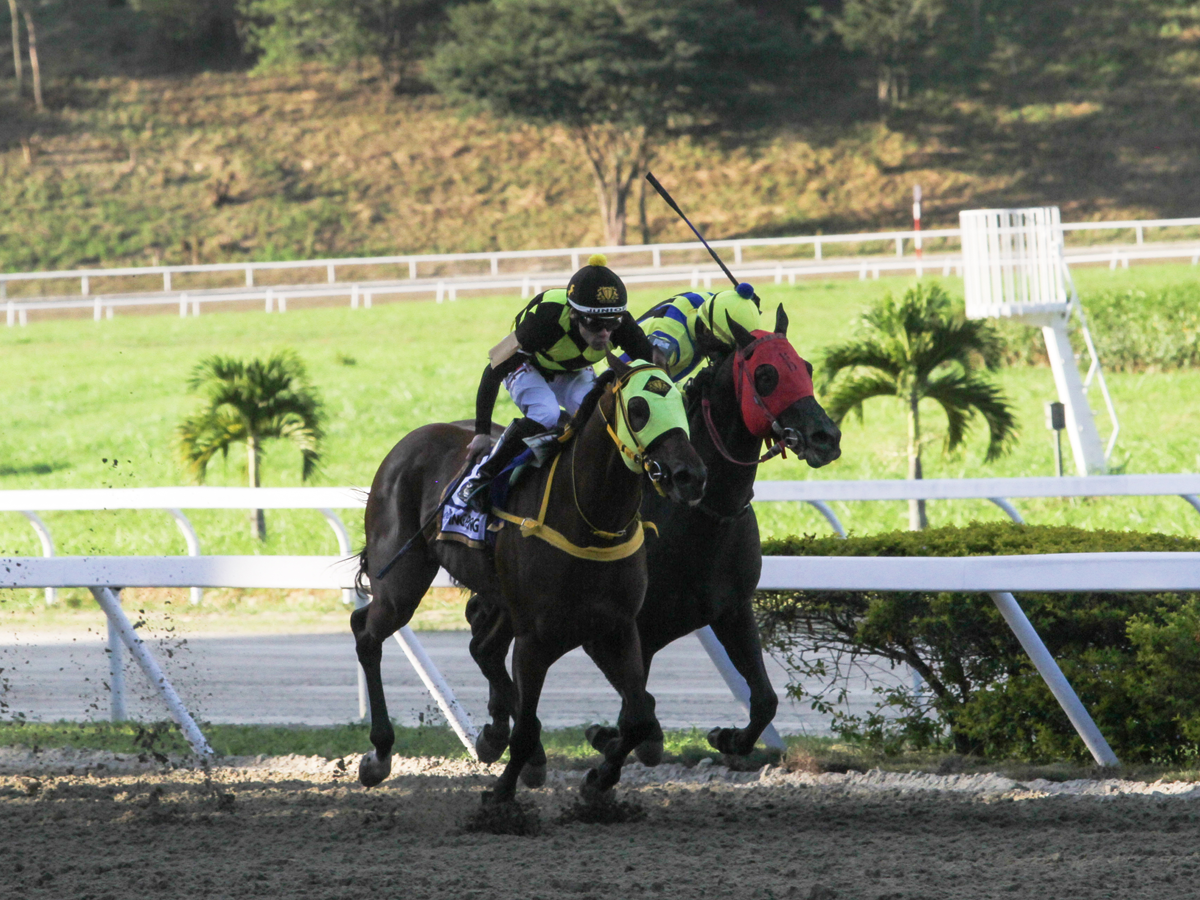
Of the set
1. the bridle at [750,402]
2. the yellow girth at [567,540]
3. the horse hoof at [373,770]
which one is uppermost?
the bridle at [750,402]

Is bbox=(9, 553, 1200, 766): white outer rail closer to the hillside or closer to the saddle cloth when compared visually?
the saddle cloth

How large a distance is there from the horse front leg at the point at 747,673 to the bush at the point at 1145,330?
13158 millimetres

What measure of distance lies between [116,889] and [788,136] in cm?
3751

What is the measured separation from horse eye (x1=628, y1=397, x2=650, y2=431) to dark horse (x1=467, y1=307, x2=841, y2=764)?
23.9 inches

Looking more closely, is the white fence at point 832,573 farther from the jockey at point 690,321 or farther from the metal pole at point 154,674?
the jockey at point 690,321

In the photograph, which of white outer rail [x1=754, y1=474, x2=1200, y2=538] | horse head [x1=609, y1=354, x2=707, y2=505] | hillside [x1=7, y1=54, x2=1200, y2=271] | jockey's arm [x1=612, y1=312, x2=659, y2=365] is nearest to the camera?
horse head [x1=609, y1=354, x2=707, y2=505]

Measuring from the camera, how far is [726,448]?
15.0 ft

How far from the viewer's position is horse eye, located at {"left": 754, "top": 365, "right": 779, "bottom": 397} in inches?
172

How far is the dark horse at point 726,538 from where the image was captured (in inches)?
176

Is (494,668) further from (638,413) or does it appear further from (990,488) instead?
(990,488)

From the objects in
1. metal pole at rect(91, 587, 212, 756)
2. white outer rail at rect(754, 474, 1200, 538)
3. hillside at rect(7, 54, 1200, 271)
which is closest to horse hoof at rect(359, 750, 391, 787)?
metal pole at rect(91, 587, 212, 756)

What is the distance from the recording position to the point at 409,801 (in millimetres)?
4801

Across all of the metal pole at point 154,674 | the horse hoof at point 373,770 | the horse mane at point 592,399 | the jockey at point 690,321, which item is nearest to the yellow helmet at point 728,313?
the jockey at point 690,321

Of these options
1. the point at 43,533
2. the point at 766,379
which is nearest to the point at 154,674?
the point at 766,379
